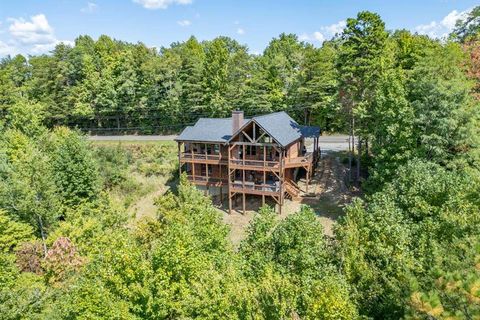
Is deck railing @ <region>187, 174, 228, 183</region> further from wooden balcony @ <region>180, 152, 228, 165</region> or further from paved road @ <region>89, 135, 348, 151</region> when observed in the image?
paved road @ <region>89, 135, 348, 151</region>

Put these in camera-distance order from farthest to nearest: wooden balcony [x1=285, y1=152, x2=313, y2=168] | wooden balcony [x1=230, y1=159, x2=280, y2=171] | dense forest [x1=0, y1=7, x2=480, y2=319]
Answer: wooden balcony [x1=285, y1=152, x2=313, y2=168] → wooden balcony [x1=230, y1=159, x2=280, y2=171] → dense forest [x1=0, y1=7, x2=480, y2=319]

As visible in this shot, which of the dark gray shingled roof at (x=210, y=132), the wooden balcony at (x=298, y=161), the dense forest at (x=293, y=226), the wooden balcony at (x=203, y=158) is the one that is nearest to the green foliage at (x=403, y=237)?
the dense forest at (x=293, y=226)

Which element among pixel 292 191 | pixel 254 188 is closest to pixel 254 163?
pixel 254 188

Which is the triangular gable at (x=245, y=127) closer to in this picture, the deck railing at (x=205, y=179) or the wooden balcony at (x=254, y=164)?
the wooden balcony at (x=254, y=164)

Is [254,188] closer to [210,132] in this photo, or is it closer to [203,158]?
[203,158]

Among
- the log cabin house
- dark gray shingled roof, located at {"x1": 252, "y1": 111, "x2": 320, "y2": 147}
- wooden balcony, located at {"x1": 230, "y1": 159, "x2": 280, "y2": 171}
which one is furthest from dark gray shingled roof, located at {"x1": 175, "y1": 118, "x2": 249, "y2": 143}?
dark gray shingled roof, located at {"x1": 252, "y1": 111, "x2": 320, "y2": 147}

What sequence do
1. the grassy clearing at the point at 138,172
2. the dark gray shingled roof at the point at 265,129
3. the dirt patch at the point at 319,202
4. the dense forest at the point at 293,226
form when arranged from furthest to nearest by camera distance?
the grassy clearing at the point at 138,172, the dark gray shingled roof at the point at 265,129, the dirt patch at the point at 319,202, the dense forest at the point at 293,226

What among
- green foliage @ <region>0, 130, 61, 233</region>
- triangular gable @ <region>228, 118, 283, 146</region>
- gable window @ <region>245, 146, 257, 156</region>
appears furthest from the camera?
gable window @ <region>245, 146, 257, 156</region>
